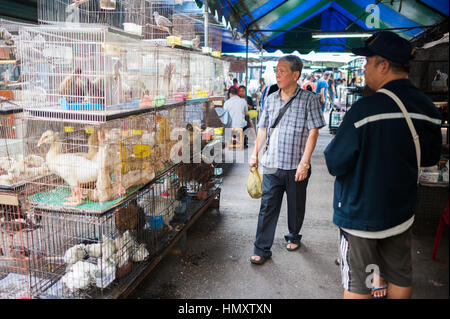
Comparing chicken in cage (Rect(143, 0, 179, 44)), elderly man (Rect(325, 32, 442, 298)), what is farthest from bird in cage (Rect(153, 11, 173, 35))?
elderly man (Rect(325, 32, 442, 298))

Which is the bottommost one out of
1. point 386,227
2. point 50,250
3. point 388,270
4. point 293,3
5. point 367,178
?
point 50,250

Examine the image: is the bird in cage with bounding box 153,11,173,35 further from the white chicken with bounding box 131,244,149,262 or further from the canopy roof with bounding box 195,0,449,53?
the white chicken with bounding box 131,244,149,262

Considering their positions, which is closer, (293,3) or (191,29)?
(191,29)

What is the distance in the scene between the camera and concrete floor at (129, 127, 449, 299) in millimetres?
3154

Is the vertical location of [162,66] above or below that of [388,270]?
above

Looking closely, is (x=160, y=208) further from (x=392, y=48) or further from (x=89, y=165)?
(x=392, y=48)

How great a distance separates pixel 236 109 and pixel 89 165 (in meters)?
6.19

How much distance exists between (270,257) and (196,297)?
1006 mm

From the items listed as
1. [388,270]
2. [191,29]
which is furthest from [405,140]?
[191,29]

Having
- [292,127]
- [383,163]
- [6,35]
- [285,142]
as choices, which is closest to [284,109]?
[292,127]

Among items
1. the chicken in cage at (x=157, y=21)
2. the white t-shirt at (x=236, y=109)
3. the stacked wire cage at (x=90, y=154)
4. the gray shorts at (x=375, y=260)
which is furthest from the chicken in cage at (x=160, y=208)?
the white t-shirt at (x=236, y=109)

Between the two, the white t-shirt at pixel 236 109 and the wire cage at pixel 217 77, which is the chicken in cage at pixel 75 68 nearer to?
the wire cage at pixel 217 77

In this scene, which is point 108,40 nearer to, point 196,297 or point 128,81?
point 128,81

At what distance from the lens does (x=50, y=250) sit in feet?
11.5
